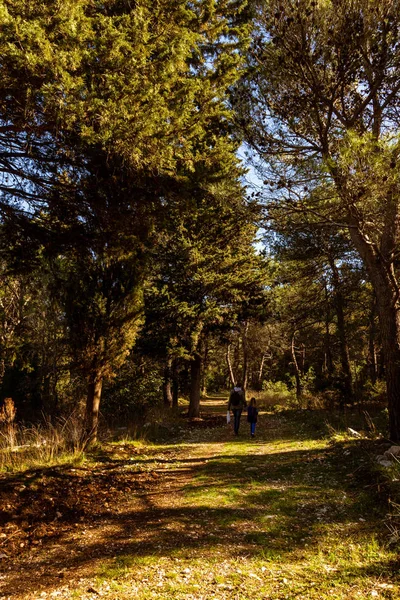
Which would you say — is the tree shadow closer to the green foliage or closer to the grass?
the grass

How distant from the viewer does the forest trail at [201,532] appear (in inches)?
131

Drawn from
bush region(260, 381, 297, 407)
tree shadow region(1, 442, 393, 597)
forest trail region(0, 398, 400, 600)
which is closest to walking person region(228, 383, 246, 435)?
forest trail region(0, 398, 400, 600)

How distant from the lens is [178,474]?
24.1 ft

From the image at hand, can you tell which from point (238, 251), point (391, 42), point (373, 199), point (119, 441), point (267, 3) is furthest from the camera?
point (238, 251)

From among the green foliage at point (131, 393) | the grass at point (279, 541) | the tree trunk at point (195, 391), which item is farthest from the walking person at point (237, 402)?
the green foliage at point (131, 393)

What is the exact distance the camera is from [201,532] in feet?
14.6

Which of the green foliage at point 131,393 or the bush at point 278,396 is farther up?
the green foliage at point 131,393

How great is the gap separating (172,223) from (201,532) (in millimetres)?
5720

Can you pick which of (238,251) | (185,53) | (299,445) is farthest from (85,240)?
(238,251)

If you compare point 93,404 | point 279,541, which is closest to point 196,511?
point 279,541

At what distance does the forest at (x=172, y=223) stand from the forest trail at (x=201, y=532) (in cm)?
3

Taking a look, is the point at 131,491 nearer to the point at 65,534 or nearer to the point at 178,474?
the point at 178,474

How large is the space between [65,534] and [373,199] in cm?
665

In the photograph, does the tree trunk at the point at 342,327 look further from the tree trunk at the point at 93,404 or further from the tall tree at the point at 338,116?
the tree trunk at the point at 93,404
